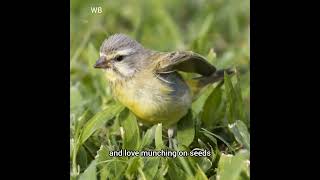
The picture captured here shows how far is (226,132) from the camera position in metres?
2.87

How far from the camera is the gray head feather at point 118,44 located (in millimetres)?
2691

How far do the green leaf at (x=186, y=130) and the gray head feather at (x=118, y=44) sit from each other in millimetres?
339

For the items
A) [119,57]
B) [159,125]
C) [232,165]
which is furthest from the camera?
[119,57]

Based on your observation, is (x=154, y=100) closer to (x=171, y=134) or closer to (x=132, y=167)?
(x=171, y=134)

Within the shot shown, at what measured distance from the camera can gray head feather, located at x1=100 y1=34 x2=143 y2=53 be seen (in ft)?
8.83

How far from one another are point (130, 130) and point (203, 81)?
0.41 meters

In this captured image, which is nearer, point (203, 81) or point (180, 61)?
point (180, 61)

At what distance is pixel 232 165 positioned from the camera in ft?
7.80

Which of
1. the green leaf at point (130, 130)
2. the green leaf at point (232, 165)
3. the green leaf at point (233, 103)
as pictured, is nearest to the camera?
the green leaf at point (232, 165)

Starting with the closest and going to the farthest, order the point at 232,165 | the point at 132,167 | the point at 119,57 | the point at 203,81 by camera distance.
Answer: the point at 232,165
the point at 132,167
the point at 119,57
the point at 203,81

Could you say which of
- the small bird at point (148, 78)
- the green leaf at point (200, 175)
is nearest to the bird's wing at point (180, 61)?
the small bird at point (148, 78)

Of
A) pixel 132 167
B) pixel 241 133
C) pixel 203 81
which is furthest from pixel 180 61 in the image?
pixel 132 167

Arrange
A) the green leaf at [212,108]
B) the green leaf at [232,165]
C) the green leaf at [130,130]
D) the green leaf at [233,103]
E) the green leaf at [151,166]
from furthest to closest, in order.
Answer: the green leaf at [212,108] < the green leaf at [233,103] < the green leaf at [130,130] < the green leaf at [151,166] < the green leaf at [232,165]

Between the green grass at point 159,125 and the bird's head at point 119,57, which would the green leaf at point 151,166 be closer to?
the green grass at point 159,125
